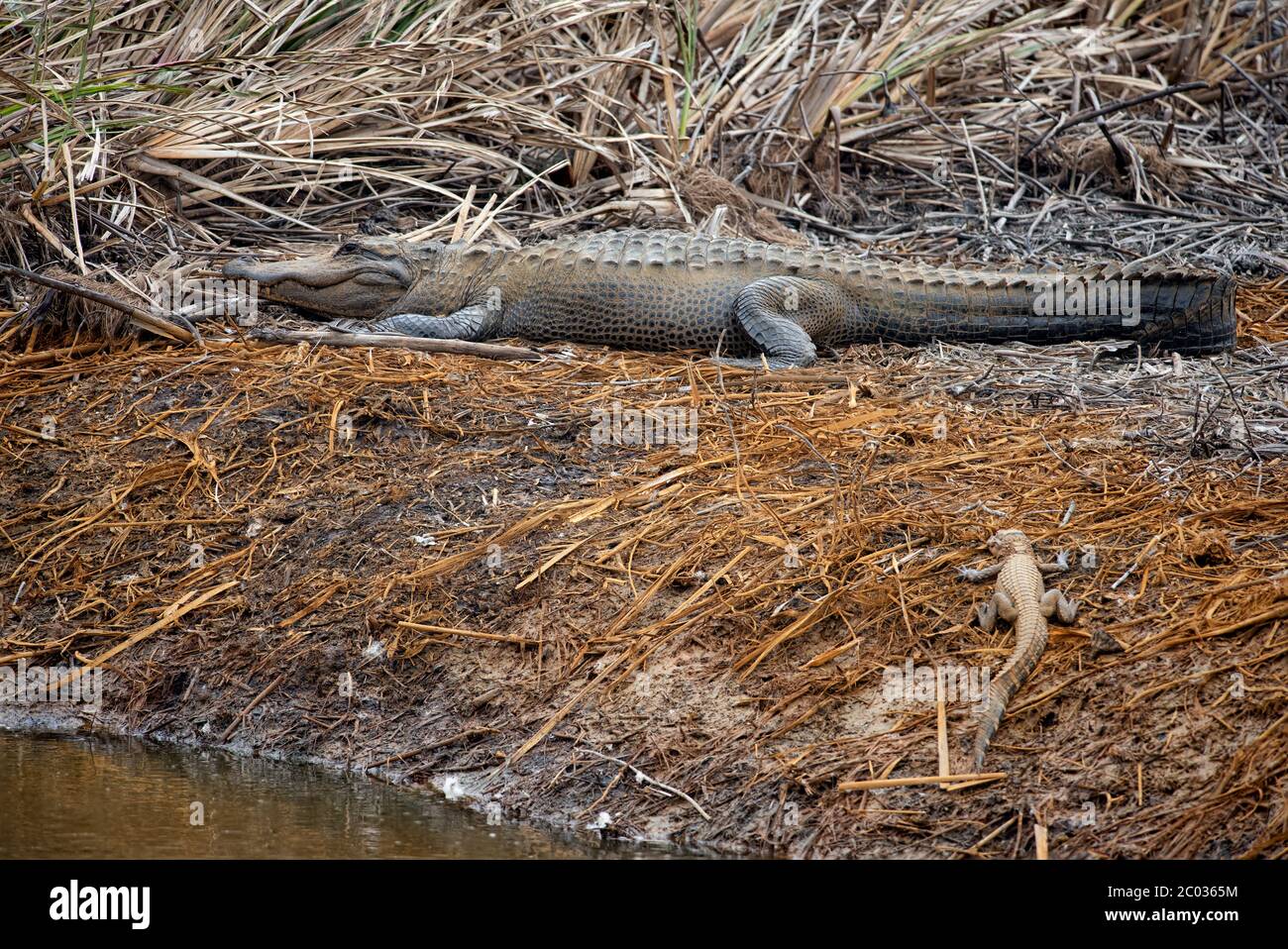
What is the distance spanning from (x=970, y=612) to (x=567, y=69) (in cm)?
530

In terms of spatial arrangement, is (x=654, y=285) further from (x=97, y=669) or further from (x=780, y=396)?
(x=97, y=669)

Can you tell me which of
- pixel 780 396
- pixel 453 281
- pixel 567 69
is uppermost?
pixel 567 69

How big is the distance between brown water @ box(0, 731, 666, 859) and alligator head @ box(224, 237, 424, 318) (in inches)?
108

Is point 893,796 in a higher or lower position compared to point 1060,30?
lower

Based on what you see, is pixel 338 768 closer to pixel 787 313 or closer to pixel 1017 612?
pixel 1017 612

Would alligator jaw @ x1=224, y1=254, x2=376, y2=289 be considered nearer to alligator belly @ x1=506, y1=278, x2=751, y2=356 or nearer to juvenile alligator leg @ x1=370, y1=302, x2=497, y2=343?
juvenile alligator leg @ x1=370, y1=302, x2=497, y2=343

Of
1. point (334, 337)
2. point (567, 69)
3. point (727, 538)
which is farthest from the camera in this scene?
point (567, 69)

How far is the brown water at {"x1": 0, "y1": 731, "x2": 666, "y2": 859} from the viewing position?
353 cm

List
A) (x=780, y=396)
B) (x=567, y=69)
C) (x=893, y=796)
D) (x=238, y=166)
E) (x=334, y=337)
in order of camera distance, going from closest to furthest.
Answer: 1. (x=893, y=796)
2. (x=780, y=396)
3. (x=334, y=337)
4. (x=238, y=166)
5. (x=567, y=69)

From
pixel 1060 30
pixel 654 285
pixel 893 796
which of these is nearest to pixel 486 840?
pixel 893 796

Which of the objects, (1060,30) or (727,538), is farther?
(1060,30)

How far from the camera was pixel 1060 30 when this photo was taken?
961 cm

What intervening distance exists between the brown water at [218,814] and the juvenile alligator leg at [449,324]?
2663 mm

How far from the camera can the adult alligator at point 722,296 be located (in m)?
6.02
